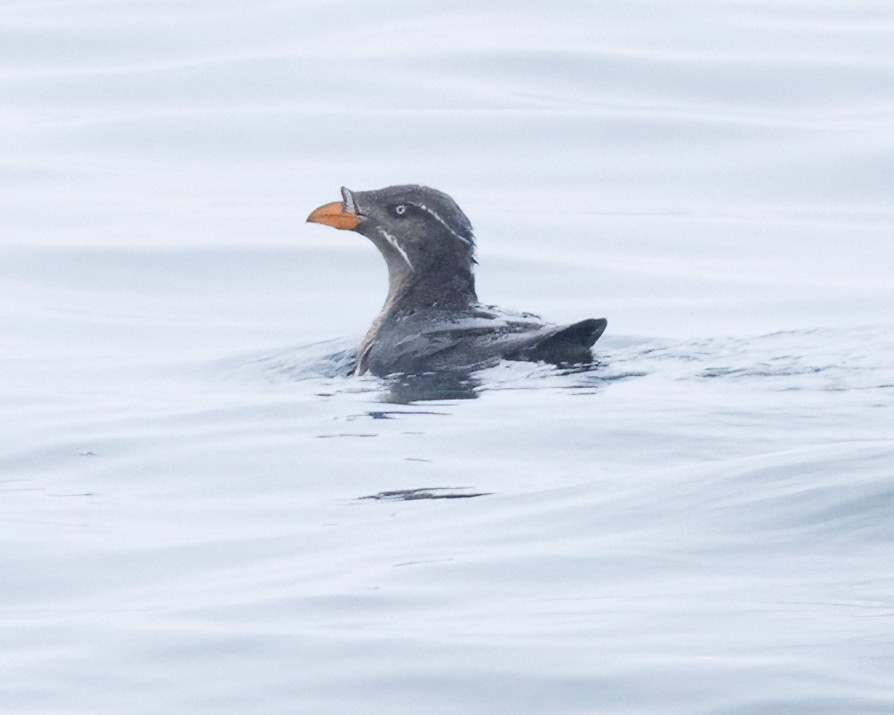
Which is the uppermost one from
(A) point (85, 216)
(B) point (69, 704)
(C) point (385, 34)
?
(C) point (385, 34)

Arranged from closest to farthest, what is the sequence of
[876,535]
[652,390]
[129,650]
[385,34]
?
[129,650], [876,535], [652,390], [385,34]

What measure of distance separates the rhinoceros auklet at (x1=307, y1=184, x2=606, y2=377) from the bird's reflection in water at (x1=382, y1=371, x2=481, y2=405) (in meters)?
0.19

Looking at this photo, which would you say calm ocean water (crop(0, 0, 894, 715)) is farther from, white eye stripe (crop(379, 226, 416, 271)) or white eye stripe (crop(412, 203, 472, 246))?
white eye stripe (crop(412, 203, 472, 246))

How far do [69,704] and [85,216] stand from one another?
35.7 ft

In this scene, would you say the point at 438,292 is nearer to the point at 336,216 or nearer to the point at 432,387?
the point at 336,216

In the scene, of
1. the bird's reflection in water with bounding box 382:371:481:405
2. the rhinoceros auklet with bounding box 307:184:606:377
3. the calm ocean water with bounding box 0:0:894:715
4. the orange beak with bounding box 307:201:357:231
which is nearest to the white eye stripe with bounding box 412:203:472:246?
the rhinoceros auklet with bounding box 307:184:606:377

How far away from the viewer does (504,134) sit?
1808 cm

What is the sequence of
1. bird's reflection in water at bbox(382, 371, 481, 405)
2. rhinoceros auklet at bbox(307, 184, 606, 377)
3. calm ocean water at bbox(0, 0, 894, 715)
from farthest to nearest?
rhinoceros auklet at bbox(307, 184, 606, 377) → bird's reflection in water at bbox(382, 371, 481, 405) → calm ocean water at bbox(0, 0, 894, 715)

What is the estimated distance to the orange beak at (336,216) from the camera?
10016mm

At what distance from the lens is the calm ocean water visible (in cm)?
507

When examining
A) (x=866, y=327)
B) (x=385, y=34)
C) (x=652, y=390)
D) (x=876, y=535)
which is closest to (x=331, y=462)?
(x=652, y=390)

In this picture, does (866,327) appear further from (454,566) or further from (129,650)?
(129,650)

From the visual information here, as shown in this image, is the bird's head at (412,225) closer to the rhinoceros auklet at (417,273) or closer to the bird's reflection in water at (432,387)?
the rhinoceros auklet at (417,273)

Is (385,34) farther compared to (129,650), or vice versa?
(385,34)
